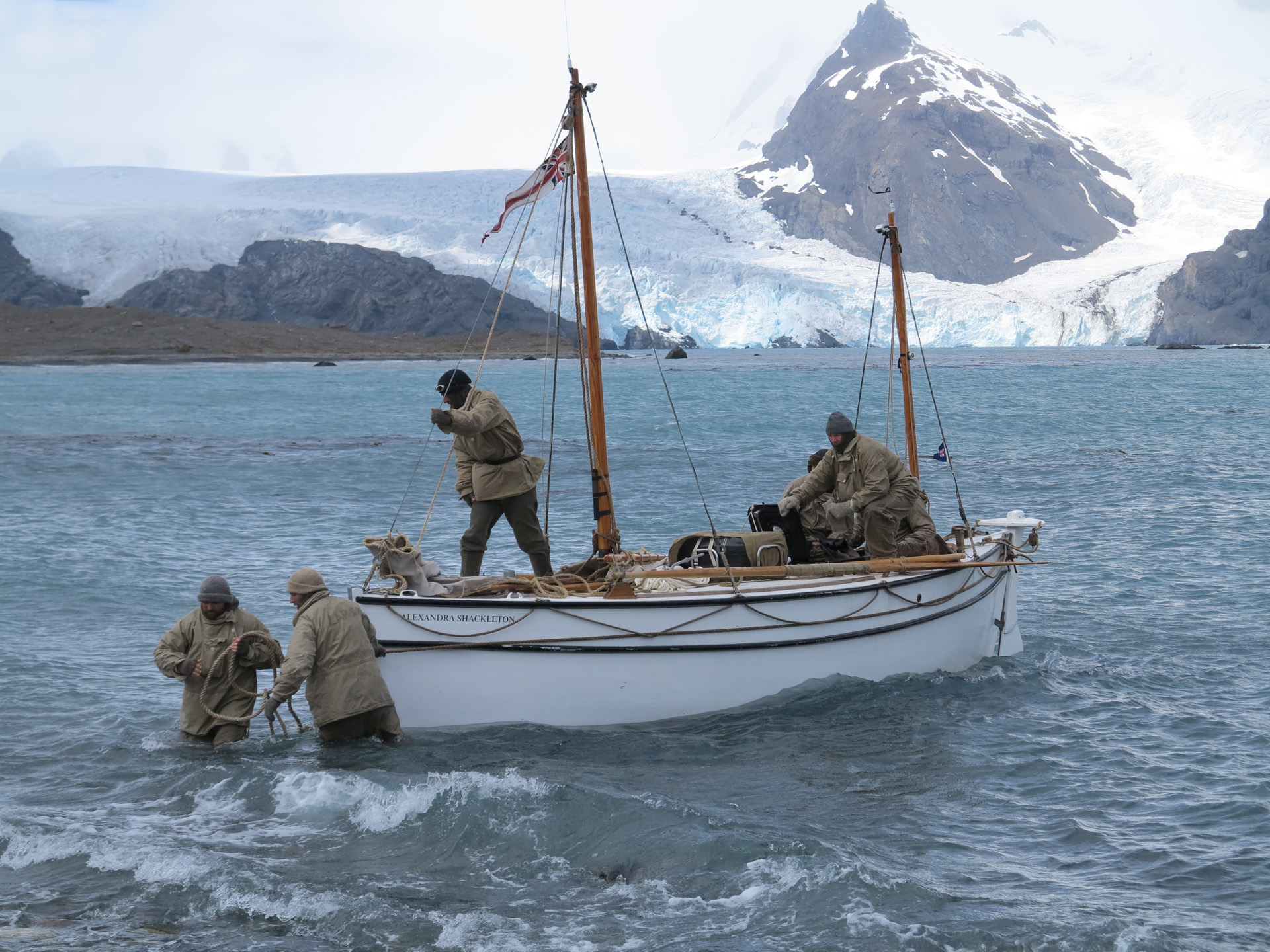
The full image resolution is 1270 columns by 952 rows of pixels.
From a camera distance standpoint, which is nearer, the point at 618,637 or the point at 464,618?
the point at 464,618

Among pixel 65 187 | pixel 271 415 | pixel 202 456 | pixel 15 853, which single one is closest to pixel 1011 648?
pixel 15 853

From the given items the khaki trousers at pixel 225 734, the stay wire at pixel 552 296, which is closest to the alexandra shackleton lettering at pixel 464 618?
the khaki trousers at pixel 225 734

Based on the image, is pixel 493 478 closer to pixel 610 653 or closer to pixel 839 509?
pixel 610 653

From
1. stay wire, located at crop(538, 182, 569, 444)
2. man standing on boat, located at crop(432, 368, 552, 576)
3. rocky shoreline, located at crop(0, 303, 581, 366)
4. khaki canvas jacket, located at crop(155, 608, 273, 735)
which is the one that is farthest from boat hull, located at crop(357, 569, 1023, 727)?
rocky shoreline, located at crop(0, 303, 581, 366)

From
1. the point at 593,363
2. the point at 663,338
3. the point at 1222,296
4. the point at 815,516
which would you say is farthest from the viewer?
the point at 1222,296

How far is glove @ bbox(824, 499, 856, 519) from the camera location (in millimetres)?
11148

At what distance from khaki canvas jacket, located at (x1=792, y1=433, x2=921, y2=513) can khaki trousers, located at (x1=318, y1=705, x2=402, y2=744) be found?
4.41 meters

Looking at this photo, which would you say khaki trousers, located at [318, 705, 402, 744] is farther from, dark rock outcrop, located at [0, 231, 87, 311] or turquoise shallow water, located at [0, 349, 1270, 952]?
dark rock outcrop, located at [0, 231, 87, 311]

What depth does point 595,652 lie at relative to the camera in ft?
30.2

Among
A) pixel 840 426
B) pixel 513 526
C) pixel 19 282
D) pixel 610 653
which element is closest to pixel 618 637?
pixel 610 653

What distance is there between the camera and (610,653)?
30.2 ft

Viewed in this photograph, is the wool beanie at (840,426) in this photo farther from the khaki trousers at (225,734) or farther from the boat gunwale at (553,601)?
the khaki trousers at (225,734)

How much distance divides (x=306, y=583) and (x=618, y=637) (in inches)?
94.1

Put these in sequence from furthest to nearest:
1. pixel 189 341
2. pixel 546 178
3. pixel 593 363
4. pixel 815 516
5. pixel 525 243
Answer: pixel 525 243
pixel 189 341
pixel 815 516
pixel 546 178
pixel 593 363
